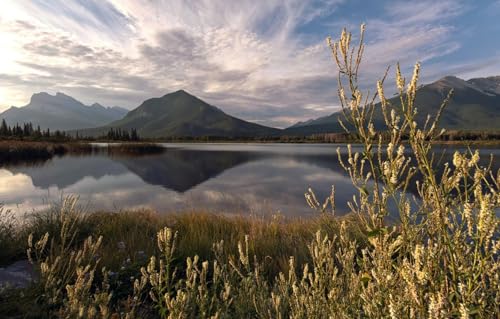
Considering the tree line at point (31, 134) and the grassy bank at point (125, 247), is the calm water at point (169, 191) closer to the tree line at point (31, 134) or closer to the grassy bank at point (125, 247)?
the grassy bank at point (125, 247)

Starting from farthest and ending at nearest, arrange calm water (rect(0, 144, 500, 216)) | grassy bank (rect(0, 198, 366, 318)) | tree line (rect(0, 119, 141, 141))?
tree line (rect(0, 119, 141, 141))
calm water (rect(0, 144, 500, 216))
grassy bank (rect(0, 198, 366, 318))

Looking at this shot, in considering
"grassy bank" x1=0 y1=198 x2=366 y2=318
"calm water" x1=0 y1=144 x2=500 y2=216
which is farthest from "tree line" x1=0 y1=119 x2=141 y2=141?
"grassy bank" x1=0 y1=198 x2=366 y2=318

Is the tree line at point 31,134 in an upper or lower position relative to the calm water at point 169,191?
upper

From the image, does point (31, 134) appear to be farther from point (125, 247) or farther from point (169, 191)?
point (125, 247)

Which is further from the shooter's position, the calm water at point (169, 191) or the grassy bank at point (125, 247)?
the calm water at point (169, 191)

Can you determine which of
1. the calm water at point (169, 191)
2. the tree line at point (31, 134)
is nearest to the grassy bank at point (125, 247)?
the calm water at point (169, 191)

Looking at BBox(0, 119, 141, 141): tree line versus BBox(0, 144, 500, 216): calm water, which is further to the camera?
BBox(0, 119, 141, 141): tree line

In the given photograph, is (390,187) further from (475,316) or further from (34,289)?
(34,289)

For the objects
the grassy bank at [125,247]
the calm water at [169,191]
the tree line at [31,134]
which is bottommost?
the calm water at [169,191]

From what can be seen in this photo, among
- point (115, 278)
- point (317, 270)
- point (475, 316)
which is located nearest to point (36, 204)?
point (115, 278)

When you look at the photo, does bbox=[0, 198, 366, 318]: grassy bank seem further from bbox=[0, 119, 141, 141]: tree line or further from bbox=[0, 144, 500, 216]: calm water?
bbox=[0, 119, 141, 141]: tree line

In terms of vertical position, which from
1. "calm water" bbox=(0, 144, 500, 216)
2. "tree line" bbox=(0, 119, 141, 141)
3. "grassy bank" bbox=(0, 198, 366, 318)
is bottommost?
"calm water" bbox=(0, 144, 500, 216)

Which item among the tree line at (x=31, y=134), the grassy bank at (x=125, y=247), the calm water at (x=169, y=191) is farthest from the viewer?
the tree line at (x=31, y=134)

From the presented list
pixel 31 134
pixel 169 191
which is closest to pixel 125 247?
pixel 169 191
